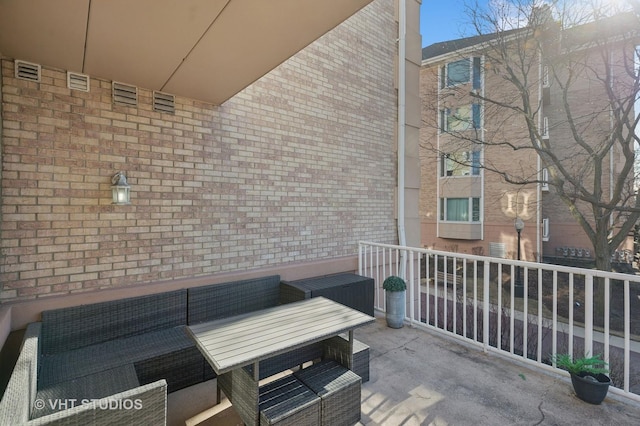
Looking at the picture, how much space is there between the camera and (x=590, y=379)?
7.87 feet

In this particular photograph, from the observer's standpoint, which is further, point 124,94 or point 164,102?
point 164,102

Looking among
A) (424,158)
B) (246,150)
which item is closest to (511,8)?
(424,158)

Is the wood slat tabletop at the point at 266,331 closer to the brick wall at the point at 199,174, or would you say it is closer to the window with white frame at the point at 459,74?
the brick wall at the point at 199,174

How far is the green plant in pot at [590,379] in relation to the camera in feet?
7.73

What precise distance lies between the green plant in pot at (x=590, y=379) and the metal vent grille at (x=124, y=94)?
185 inches

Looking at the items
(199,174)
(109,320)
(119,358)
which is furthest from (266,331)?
(199,174)

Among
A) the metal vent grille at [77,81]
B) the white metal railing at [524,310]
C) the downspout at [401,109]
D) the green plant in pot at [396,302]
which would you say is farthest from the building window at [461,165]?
the metal vent grille at [77,81]

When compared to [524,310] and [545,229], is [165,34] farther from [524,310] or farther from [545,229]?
[545,229]

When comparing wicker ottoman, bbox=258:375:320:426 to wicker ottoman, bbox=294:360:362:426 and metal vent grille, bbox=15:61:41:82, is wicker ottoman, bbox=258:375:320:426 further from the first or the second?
metal vent grille, bbox=15:61:41:82

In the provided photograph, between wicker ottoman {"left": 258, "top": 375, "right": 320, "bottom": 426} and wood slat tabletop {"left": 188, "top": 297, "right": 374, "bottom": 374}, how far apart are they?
33 cm

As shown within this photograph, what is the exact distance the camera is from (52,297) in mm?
2631

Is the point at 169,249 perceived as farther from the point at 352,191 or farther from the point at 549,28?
the point at 549,28

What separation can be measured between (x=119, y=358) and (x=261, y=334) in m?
1.21

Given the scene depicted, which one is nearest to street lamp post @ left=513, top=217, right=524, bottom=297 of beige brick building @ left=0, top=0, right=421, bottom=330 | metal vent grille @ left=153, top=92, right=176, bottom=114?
beige brick building @ left=0, top=0, right=421, bottom=330
